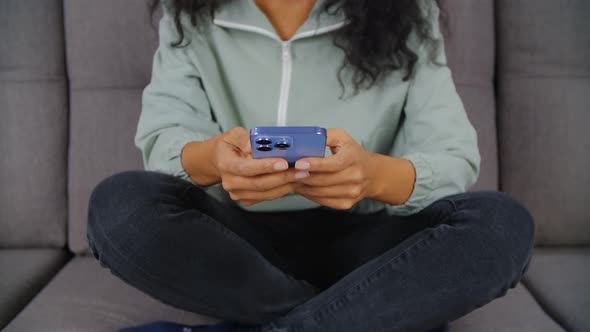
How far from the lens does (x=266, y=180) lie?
0.70 m

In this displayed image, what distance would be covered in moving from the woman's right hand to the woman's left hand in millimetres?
19

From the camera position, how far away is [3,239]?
1141 mm

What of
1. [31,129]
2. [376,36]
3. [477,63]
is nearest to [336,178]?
[376,36]

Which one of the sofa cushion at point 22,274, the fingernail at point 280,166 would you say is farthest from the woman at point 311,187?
the sofa cushion at point 22,274

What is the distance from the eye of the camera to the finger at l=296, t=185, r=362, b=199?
725mm

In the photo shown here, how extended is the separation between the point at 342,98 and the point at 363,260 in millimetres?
274

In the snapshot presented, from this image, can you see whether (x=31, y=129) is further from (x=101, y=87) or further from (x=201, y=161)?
(x=201, y=161)

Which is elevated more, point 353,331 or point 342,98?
point 342,98

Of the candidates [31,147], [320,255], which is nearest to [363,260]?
[320,255]

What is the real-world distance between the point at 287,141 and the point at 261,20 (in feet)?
1.20

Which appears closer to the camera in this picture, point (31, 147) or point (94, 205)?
point (94, 205)

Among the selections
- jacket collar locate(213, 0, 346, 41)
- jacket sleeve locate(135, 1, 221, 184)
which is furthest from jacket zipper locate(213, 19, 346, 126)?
jacket sleeve locate(135, 1, 221, 184)

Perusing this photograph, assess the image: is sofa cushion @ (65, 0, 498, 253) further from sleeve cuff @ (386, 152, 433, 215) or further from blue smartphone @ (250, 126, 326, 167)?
blue smartphone @ (250, 126, 326, 167)

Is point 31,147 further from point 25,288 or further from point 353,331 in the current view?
point 353,331
